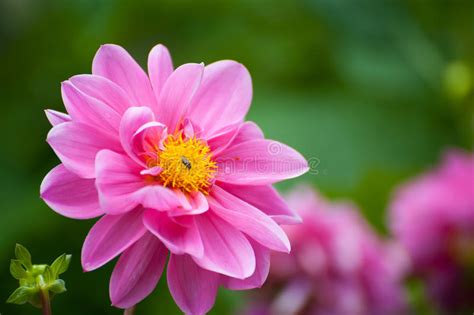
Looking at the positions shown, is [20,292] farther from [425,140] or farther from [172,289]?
[425,140]

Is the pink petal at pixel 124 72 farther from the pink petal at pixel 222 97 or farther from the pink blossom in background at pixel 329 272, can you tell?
the pink blossom in background at pixel 329 272

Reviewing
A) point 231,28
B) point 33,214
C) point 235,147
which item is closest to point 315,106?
point 231,28

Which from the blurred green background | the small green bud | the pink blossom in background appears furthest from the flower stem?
the blurred green background

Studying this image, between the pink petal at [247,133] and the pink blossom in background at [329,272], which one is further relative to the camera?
the pink blossom in background at [329,272]

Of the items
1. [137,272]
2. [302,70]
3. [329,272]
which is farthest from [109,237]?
[302,70]

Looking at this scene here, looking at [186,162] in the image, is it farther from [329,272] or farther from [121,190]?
[329,272]

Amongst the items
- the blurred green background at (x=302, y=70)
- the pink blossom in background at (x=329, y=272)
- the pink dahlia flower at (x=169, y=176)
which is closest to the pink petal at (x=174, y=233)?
the pink dahlia flower at (x=169, y=176)
